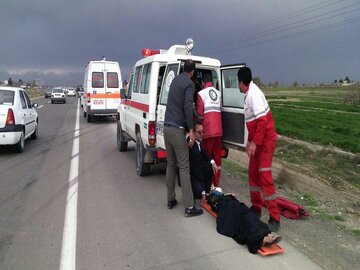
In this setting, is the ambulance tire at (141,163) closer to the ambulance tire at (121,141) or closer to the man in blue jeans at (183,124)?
the man in blue jeans at (183,124)

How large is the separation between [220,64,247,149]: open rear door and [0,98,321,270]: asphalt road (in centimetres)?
139

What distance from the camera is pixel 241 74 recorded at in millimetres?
5109

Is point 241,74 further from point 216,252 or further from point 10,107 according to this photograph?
point 10,107

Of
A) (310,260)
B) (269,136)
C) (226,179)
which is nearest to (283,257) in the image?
(310,260)

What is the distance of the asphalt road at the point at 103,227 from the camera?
4066 mm

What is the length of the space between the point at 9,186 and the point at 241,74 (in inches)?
192

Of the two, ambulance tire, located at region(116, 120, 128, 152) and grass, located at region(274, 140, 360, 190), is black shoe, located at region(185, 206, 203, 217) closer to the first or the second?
grass, located at region(274, 140, 360, 190)

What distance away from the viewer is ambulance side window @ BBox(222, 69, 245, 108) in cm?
619

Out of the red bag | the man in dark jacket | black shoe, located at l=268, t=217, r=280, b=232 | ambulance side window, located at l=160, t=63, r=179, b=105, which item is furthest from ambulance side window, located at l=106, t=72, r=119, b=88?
black shoe, located at l=268, t=217, r=280, b=232

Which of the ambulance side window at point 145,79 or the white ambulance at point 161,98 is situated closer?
the white ambulance at point 161,98

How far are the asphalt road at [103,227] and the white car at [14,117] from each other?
138 cm

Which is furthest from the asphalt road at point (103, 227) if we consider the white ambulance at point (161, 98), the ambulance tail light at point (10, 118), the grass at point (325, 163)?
the grass at point (325, 163)

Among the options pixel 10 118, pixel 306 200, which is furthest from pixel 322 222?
pixel 10 118

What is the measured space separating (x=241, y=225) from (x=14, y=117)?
292 inches
